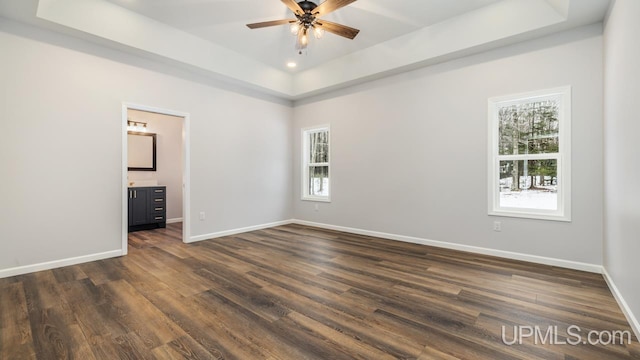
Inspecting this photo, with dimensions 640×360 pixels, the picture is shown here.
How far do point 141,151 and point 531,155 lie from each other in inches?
284

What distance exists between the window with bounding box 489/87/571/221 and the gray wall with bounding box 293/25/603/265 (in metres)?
0.09

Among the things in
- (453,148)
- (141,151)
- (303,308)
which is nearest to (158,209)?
(141,151)

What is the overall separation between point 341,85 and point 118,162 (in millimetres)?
3783

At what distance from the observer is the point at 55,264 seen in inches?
132

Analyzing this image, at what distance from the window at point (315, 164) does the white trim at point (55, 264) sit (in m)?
3.53

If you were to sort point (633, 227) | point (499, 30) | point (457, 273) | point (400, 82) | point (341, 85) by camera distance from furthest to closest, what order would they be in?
point (341, 85) < point (400, 82) < point (499, 30) < point (457, 273) < point (633, 227)

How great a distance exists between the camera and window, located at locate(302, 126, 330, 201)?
19.4 ft

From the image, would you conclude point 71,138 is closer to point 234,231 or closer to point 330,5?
point 234,231

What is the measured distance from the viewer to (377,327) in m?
2.03

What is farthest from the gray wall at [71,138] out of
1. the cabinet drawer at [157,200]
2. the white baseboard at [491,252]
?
the white baseboard at [491,252]

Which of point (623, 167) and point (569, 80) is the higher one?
point (569, 80)

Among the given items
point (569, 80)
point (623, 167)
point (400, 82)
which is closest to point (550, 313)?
point (623, 167)

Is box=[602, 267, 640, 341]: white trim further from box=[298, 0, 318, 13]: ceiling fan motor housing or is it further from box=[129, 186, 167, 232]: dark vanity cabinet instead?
box=[129, 186, 167, 232]: dark vanity cabinet

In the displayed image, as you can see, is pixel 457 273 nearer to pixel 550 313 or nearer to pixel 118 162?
pixel 550 313
